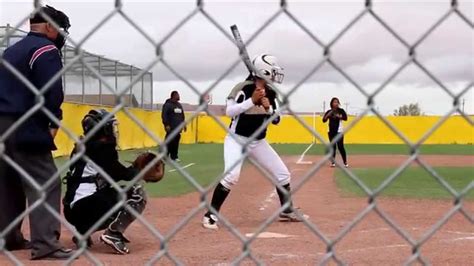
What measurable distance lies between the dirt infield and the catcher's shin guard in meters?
0.24

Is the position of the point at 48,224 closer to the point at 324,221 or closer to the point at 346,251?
the point at 346,251

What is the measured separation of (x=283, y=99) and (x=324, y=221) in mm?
5890

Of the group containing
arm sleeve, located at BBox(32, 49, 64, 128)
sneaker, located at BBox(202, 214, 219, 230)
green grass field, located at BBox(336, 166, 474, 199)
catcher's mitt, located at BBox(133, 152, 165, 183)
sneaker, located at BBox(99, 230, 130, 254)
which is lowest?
sneaker, located at BBox(99, 230, 130, 254)

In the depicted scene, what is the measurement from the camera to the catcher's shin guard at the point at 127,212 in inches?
234

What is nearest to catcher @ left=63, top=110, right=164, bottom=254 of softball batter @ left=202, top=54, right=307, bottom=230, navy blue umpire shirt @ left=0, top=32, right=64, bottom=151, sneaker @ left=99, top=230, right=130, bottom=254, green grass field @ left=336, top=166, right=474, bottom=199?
sneaker @ left=99, top=230, right=130, bottom=254

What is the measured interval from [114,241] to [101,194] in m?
0.40

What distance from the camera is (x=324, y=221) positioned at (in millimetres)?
8008

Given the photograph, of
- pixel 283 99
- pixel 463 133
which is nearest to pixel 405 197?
pixel 283 99

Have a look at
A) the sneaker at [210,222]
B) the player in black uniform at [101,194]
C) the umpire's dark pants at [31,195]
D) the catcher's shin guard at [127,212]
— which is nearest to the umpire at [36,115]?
the umpire's dark pants at [31,195]

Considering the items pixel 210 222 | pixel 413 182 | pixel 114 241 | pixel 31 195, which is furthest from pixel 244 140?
pixel 413 182

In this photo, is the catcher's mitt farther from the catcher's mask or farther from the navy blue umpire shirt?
the navy blue umpire shirt

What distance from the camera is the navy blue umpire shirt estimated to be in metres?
4.96

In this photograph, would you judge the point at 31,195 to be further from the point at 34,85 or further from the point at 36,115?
the point at 34,85

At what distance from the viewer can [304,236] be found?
6.87m
